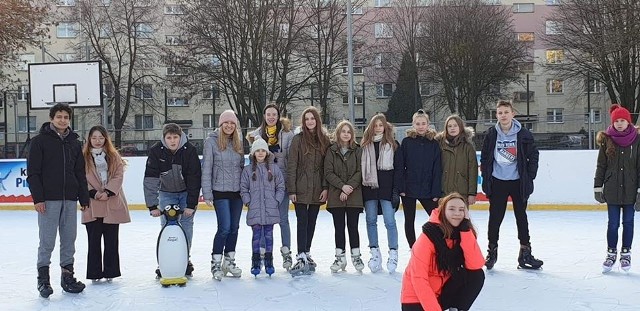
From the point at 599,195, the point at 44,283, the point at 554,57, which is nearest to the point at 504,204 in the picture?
the point at 599,195

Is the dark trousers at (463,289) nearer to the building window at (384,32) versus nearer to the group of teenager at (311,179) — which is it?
the group of teenager at (311,179)

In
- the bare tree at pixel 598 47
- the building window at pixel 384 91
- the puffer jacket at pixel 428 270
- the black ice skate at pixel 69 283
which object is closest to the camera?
the puffer jacket at pixel 428 270

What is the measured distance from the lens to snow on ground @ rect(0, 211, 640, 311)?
5.38m

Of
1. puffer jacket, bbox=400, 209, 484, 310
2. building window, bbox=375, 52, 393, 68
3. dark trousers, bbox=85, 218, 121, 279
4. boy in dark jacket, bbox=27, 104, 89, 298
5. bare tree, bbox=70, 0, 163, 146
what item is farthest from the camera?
building window, bbox=375, 52, 393, 68

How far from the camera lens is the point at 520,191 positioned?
20.9 feet

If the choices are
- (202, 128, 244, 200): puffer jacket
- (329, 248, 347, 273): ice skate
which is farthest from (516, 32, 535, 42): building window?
(202, 128, 244, 200): puffer jacket

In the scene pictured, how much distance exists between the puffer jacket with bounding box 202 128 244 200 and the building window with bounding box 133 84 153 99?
2895cm

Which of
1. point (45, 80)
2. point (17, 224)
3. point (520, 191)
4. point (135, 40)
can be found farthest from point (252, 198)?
point (135, 40)

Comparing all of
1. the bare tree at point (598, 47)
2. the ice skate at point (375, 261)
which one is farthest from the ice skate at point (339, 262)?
the bare tree at point (598, 47)

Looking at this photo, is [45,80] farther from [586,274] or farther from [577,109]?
[577,109]

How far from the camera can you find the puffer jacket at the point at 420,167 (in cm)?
645

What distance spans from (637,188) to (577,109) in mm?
32144

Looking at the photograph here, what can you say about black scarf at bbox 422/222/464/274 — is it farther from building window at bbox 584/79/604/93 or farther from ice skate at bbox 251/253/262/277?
building window at bbox 584/79/604/93

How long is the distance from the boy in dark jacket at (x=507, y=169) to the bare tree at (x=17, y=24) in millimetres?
15794
